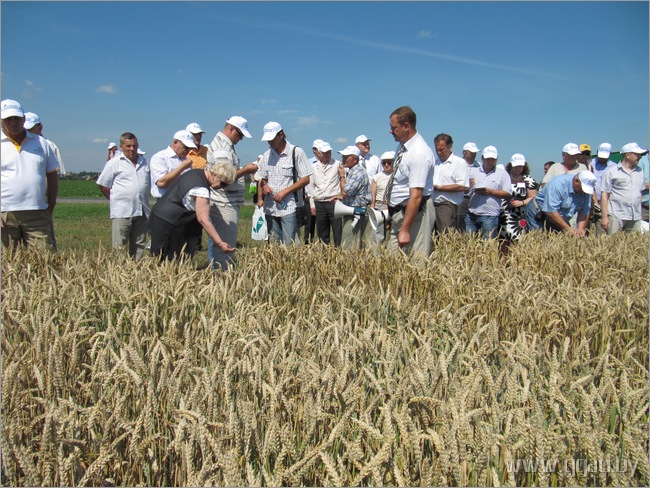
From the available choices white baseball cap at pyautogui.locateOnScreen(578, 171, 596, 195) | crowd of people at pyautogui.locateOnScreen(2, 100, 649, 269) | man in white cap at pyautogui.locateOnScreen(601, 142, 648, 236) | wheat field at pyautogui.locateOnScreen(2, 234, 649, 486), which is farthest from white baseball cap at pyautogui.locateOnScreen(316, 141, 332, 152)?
wheat field at pyautogui.locateOnScreen(2, 234, 649, 486)

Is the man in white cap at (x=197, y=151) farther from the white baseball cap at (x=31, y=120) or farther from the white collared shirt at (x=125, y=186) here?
the white baseball cap at (x=31, y=120)

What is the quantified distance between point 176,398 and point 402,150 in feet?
13.4

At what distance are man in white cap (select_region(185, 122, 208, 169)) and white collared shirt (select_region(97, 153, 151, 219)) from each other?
0.71 m

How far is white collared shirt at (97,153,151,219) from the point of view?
6848mm

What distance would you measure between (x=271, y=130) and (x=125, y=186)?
189 centimetres

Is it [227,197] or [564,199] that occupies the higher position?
[564,199]

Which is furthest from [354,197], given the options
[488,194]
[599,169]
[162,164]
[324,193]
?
[599,169]

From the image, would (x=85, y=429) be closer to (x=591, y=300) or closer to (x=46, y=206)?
(x=591, y=300)

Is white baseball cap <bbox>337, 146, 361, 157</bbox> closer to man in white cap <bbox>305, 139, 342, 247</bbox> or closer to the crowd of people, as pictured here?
the crowd of people

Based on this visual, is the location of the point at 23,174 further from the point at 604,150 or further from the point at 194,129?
the point at 604,150

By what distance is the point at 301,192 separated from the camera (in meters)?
8.02

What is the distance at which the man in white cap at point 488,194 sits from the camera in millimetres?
8320

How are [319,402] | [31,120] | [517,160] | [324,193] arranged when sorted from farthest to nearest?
1. [517,160]
2. [324,193]
3. [31,120]
4. [319,402]

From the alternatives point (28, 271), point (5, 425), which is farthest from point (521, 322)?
point (28, 271)
